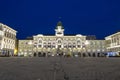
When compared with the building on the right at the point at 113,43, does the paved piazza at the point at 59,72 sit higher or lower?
lower

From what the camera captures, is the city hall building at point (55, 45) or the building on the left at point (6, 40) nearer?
the building on the left at point (6, 40)

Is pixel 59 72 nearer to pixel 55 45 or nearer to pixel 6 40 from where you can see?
pixel 6 40

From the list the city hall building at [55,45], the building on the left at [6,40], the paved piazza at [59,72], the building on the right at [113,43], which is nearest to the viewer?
the paved piazza at [59,72]

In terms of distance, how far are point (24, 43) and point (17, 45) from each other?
4.52 m

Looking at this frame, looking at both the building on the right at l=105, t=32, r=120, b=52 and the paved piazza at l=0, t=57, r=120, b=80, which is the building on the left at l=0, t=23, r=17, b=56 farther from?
the paved piazza at l=0, t=57, r=120, b=80

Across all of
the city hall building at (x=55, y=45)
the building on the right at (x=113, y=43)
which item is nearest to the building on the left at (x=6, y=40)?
the city hall building at (x=55, y=45)

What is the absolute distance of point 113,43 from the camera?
113812mm

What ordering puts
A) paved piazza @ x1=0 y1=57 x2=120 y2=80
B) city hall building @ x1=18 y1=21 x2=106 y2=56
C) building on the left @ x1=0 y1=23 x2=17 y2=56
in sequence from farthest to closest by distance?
city hall building @ x1=18 y1=21 x2=106 y2=56 < building on the left @ x1=0 y1=23 x2=17 y2=56 < paved piazza @ x1=0 y1=57 x2=120 y2=80

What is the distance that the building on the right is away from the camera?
104275 millimetres

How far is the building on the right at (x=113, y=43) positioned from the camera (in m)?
104

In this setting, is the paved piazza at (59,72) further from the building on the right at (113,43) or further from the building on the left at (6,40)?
the building on the right at (113,43)

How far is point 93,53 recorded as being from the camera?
131 metres

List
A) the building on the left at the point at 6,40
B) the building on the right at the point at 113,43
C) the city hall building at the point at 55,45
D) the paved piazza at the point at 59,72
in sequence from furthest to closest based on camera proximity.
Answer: the city hall building at the point at 55,45, the building on the right at the point at 113,43, the building on the left at the point at 6,40, the paved piazza at the point at 59,72

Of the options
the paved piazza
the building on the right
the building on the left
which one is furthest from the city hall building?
the paved piazza
